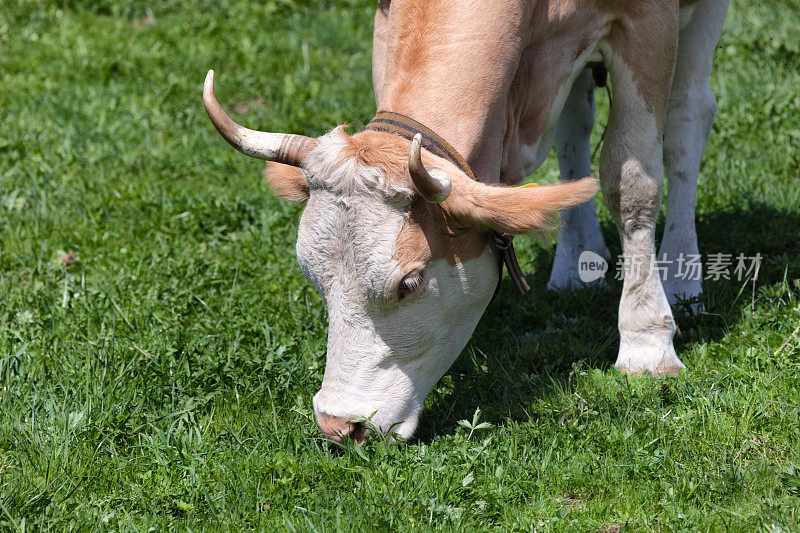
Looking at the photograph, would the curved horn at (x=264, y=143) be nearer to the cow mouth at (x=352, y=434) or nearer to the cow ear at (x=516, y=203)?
the cow ear at (x=516, y=203)

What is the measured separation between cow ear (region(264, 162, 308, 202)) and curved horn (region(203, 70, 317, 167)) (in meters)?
0.11

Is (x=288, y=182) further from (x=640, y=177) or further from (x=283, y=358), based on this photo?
(x=640, y=177)

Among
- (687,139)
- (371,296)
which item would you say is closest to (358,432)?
(371,296)

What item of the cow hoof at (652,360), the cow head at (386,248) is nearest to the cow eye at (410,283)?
the cow head at (386,248)

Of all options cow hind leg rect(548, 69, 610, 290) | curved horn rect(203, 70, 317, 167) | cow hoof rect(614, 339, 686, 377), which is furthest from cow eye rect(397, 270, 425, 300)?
cow hind leg rect(548, 69, 610, 290)

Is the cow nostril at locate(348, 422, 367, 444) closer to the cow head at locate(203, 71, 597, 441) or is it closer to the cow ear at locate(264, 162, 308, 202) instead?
the cow head at locate(203, 71, 597, 441)

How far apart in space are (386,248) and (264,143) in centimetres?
68

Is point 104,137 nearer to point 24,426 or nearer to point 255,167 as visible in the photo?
point 255,167

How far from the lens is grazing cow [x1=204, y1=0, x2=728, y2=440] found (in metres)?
3.52

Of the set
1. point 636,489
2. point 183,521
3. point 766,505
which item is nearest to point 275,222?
point 183,521

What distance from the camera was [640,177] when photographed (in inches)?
180

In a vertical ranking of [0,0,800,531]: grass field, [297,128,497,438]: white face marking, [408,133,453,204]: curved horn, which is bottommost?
[0,0,800,531]: grass field

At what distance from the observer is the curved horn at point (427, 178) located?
10.4ft

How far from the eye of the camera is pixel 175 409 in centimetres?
419
